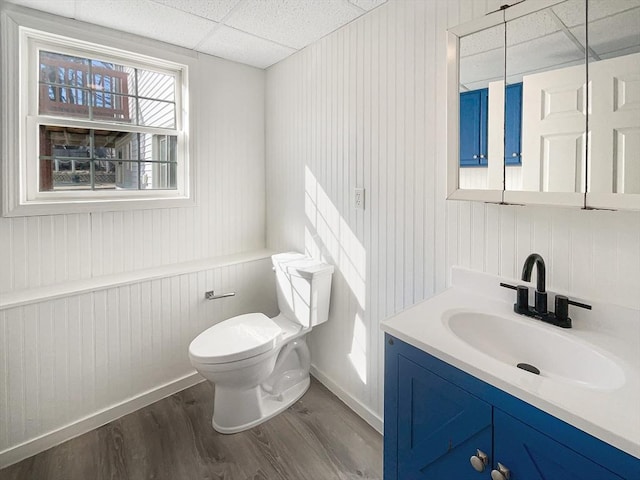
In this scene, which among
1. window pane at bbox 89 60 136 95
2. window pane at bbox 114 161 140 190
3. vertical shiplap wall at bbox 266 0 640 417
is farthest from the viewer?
window pane at bbox 114 161 140 190

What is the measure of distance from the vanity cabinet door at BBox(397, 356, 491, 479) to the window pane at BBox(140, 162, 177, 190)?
1959mm

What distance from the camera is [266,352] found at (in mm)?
1842

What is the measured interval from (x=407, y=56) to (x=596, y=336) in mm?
1349

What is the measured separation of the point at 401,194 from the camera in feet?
5.57

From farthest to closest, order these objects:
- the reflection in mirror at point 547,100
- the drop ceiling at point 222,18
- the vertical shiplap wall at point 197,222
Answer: the vertical shiplap wall at point 197,222 < the drop ceiling at point 222,18 < the reflection in mirror at point 547,100

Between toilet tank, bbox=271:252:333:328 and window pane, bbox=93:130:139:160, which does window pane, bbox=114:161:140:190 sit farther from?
toilet tank, bbox=271:252:333:328

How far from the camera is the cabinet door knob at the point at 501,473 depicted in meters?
0.86

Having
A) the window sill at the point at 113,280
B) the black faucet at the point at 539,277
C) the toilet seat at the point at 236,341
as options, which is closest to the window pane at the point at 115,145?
the window sill at the point at 113,280

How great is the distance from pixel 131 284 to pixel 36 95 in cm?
114

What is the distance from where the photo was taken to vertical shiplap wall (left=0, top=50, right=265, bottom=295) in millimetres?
1842

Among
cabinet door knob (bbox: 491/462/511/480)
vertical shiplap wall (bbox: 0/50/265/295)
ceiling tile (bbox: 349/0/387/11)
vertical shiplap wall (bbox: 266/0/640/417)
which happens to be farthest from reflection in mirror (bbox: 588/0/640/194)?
vertical shiplap wall (bbox: 0/50/265/295)

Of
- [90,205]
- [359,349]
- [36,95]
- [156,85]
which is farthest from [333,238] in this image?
[36,95]

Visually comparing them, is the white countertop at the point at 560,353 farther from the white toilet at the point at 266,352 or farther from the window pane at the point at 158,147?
the window pane at the point at 158,147

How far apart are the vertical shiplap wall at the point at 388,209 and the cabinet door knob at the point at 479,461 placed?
657 mm
